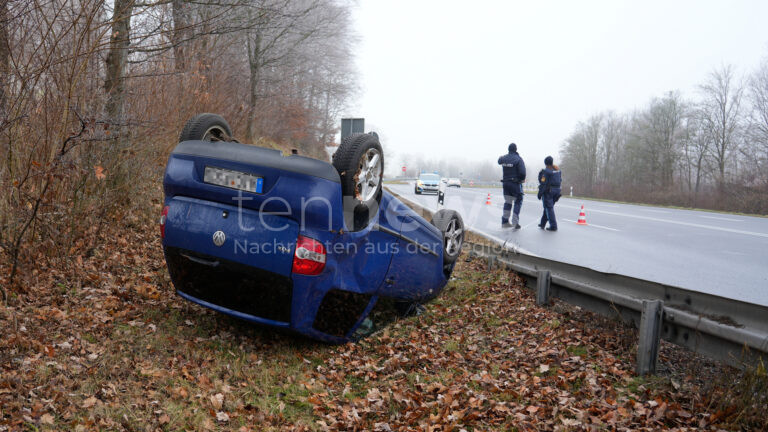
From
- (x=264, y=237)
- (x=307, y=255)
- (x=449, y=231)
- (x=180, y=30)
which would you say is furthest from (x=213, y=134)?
(x=180, y=30)

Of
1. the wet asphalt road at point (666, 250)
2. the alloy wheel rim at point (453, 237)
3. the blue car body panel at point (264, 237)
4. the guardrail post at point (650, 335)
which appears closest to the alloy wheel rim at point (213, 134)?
the blue car body panel at point (264, 237)

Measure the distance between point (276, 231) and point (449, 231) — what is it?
2.74 m

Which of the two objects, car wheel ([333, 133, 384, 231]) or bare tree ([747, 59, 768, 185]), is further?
bare tree ([747, 59, 768, 185])

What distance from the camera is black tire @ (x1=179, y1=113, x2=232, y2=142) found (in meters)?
4.17

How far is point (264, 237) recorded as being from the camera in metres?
3.60

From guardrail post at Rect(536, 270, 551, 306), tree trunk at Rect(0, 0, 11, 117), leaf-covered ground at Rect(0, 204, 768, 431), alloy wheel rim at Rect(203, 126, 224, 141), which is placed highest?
tree trunk at Rect(0, 0, 11, 117)

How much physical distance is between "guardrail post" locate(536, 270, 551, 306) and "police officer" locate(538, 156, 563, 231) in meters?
8.00

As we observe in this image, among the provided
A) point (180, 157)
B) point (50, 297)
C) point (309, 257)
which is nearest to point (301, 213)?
point (309, 257)

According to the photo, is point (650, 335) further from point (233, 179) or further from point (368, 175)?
point (233, 179)

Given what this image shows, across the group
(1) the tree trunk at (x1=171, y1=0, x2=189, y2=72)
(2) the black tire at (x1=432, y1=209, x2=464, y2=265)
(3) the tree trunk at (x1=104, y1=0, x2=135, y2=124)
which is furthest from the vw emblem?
(3) the tree trunk at (x1=104, y1=0, x2=135, y2=124)

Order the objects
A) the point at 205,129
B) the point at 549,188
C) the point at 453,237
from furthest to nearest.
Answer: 1. the point at 549,188
2. the point at 453,237
3. the point at 205,129

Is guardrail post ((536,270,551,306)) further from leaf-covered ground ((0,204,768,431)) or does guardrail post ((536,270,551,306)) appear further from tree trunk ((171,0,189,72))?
tree trunk ((171,0,189,72))

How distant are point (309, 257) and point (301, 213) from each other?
33cm

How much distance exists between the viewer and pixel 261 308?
3.78 m
